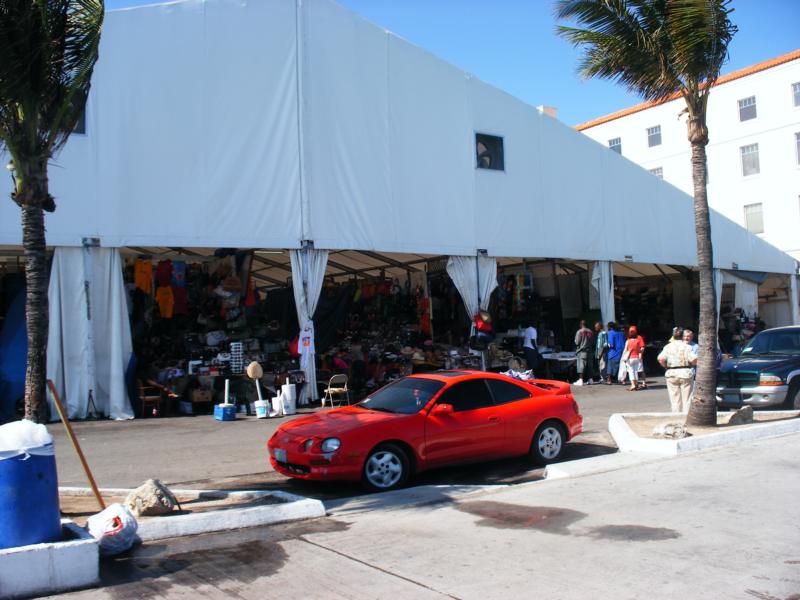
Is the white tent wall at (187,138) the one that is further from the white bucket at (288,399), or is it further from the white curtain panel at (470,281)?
the white curtain panel at (470,281)

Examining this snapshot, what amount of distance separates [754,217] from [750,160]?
10.4 ft

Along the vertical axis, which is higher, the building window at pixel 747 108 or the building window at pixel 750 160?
the building window at pixel 747 108

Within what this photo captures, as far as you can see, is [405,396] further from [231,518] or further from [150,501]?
[150,501]

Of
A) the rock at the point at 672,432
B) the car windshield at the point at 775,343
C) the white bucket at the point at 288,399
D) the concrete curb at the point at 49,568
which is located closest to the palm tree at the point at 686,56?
the rock at the point at 672,432

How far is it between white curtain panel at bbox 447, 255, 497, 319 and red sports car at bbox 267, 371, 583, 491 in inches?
358

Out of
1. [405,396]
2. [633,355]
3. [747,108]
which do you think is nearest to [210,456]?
[405,396]

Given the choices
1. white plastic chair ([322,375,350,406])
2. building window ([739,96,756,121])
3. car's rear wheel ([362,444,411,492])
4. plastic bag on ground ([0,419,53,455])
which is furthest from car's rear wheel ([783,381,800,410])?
building window ([739,96,756,121])

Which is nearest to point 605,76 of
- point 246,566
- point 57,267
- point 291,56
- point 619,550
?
point 291,56

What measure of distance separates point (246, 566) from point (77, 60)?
18.1 feet

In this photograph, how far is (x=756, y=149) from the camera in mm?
38688

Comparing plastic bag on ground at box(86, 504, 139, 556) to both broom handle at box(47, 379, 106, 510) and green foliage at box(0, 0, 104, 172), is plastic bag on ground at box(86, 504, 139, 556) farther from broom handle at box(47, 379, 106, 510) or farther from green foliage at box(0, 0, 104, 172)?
green foliage at box(0, 0, 104, 172)

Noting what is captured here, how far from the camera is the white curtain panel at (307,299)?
16.7 meters

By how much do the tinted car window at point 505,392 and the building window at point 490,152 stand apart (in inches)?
454

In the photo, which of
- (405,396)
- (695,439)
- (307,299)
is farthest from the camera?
(307,299)
